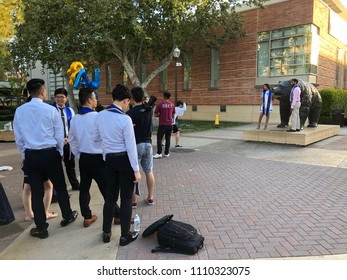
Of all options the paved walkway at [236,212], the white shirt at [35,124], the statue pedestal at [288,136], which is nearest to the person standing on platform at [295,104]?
the statue pedestal at [288,136]

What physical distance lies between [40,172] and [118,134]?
4.32 feet

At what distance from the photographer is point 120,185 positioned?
370 cm

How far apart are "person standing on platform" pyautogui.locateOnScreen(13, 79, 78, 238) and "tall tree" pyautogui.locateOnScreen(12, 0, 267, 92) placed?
12.5 metres

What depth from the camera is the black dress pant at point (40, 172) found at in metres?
3.93

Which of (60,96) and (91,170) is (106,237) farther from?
(60,96)

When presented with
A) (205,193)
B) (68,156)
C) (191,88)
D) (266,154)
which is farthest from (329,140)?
(191,88)

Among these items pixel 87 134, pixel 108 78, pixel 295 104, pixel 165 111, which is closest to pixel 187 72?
pixel 108 78

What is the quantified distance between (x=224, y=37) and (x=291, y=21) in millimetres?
4374

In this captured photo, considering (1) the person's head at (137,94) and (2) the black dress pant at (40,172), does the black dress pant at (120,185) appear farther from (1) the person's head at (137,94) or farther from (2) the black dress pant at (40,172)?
(1) the person's head at (137,94)

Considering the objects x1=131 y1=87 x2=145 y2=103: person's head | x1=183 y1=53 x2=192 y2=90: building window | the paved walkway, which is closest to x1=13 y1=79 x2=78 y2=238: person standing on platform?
the paved walkway

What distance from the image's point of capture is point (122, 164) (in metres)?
Result: 3.61

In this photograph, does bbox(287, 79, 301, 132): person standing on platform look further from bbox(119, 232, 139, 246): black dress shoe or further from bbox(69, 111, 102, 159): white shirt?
bbox(119, 232, 139, 246): black dress shoe

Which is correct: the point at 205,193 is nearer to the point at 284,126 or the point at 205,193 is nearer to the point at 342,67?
the point at 284,126

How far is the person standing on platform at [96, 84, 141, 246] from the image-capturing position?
11.7 ft
